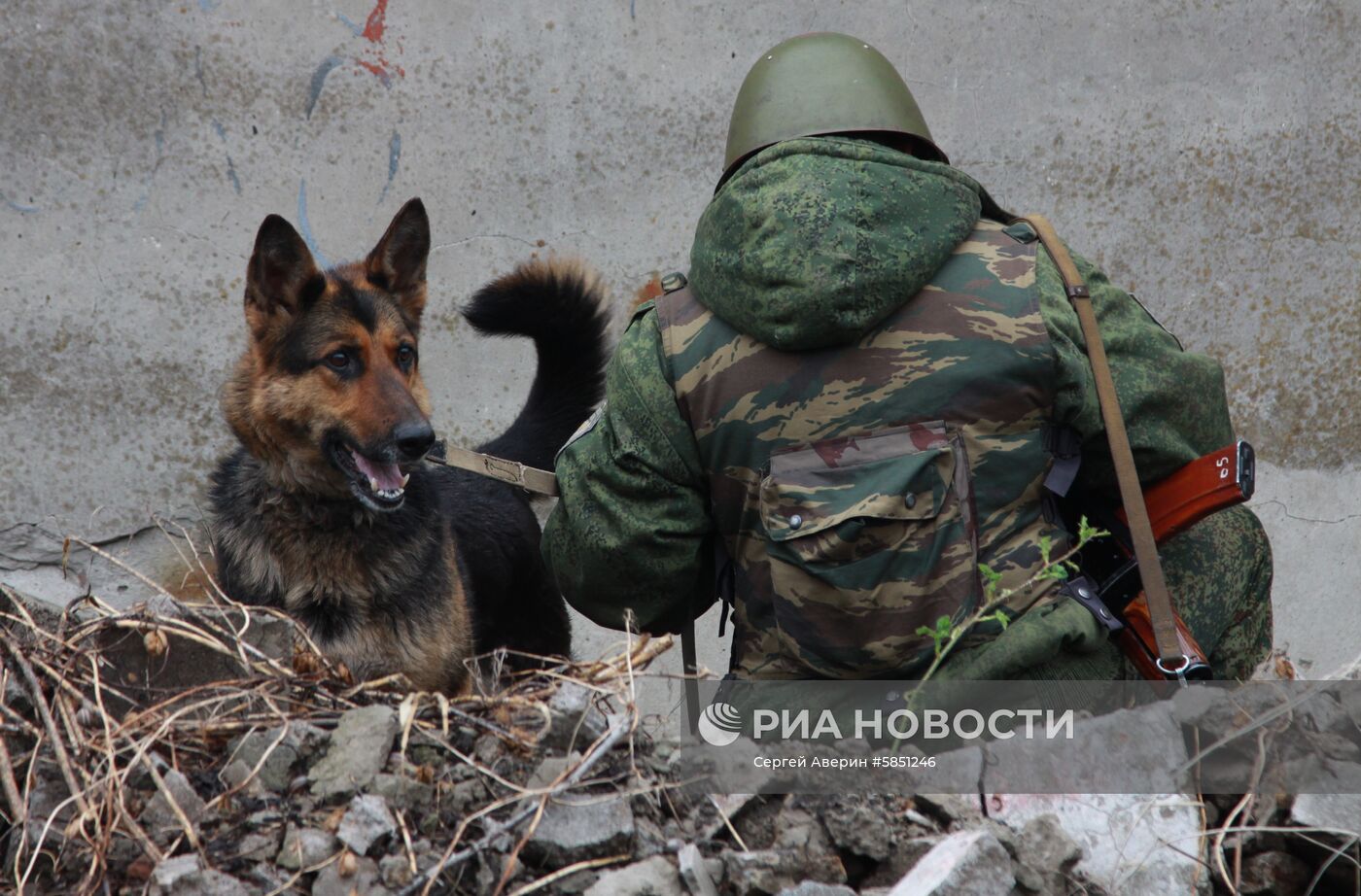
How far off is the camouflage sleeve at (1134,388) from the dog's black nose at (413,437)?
1.51 metres

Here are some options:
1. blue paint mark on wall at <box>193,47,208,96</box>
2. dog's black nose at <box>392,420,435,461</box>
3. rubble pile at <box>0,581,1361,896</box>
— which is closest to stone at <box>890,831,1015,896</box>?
rubble pile at <box>0,581,1361,896</box>

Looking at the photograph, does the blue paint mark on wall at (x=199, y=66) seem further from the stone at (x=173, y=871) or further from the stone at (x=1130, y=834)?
the stone at (x=1130, y=834)

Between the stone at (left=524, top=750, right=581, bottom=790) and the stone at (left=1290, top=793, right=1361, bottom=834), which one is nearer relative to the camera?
the stone at (left=1290, top=793, right=1361, bottom=834)

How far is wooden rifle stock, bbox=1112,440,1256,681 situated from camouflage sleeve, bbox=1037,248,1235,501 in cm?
5

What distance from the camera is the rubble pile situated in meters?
1.70

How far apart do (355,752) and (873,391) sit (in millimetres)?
1094

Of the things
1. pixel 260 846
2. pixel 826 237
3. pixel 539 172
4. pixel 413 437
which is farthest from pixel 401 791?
pixel 539 172

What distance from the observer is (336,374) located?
312 cm

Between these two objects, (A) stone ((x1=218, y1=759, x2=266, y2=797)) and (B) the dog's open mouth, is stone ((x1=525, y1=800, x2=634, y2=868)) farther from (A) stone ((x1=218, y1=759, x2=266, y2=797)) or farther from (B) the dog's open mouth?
(B) the dog's open mouth

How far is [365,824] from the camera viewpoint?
5.65 feet

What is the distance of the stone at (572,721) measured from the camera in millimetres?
1960

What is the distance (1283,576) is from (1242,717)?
10.8ft
